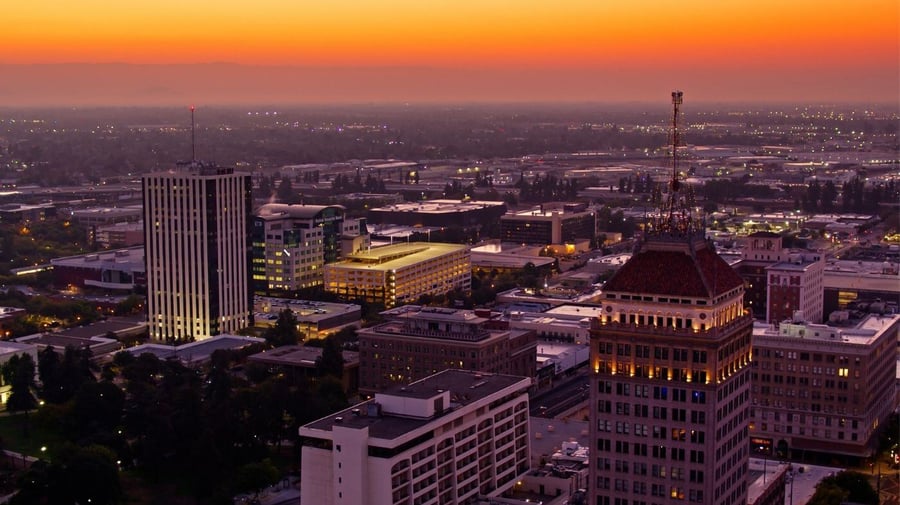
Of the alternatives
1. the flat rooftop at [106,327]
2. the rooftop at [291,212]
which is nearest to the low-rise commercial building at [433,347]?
the flat rooftop at [106,327]

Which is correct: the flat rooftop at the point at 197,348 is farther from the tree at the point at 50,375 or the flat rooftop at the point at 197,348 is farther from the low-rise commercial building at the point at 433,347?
the low-rise commercial building at the point at 433,347

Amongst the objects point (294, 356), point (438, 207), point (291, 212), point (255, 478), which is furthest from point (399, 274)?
point (438, 207)

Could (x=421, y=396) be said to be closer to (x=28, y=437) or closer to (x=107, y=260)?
(x=28, y=437)

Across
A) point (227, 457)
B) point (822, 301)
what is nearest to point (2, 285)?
point (227, 457)

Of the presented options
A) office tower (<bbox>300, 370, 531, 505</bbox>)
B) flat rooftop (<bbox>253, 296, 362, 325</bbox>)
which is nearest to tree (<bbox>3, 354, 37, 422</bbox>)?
office tower (<bbox>300, 370, 531, 505</bbox>)

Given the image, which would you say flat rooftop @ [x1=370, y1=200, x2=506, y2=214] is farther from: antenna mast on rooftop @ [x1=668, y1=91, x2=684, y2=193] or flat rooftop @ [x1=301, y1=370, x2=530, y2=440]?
antenna mast on rooftop @ [x1=668, y1=91, x2=684, y2=193]

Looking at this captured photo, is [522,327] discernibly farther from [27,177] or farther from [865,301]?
[27,177]
